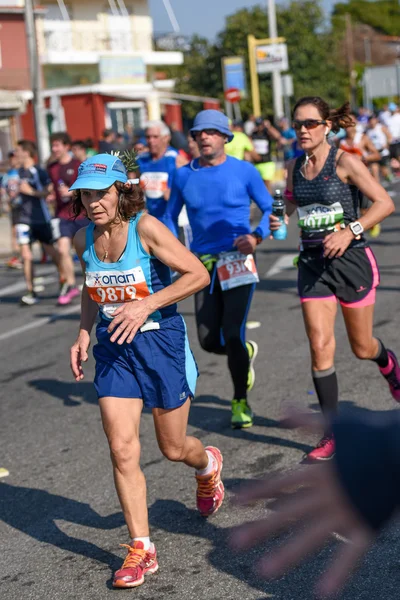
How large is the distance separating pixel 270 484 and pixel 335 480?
0.82ft

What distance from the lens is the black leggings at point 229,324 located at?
6.61m

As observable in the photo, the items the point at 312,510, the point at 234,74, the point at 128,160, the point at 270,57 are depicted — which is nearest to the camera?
the point at 312,510

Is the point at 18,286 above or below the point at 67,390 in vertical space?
above

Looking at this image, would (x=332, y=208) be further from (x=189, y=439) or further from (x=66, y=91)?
(x=66, y=91)

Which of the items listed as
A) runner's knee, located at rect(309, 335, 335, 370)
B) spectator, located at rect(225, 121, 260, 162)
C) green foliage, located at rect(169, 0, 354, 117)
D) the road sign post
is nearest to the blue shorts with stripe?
runner's knee, located at rect(309, 335, 335, 370)

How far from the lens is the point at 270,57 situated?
1447 inches

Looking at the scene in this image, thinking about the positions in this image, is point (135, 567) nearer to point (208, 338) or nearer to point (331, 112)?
point (208, 338)

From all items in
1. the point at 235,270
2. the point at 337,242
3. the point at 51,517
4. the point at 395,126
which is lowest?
the point at 51,517

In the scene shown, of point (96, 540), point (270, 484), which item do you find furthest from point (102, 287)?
point (270, 484)

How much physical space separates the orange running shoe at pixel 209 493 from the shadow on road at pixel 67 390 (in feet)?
9.36

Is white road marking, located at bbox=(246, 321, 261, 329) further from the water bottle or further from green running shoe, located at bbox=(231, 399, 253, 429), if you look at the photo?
the water bottle

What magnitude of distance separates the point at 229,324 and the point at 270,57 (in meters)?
31.6

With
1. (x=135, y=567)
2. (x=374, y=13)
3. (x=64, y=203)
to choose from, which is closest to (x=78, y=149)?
(x=64, y=203)

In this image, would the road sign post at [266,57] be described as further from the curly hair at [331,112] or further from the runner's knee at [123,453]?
the runner's knee at [123,453]
